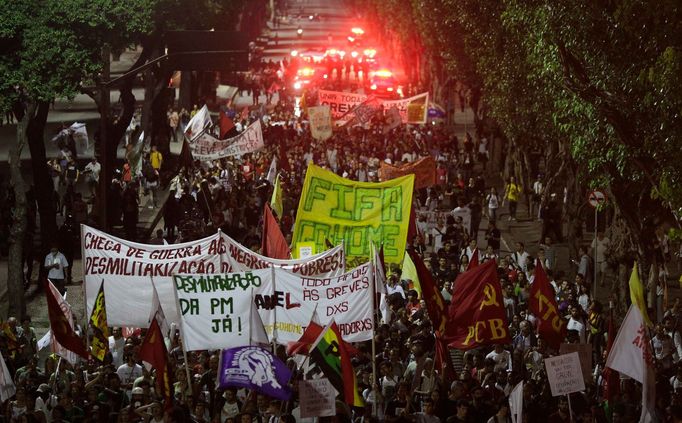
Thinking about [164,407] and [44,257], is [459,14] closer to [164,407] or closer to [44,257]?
[44,257]

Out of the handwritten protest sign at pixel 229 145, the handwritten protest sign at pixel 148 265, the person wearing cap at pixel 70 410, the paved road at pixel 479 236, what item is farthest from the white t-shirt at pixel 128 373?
the handwritten protest sign at pixel 229 145

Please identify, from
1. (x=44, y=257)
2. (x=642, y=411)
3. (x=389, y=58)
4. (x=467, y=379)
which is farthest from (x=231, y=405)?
(x=389, y=58)

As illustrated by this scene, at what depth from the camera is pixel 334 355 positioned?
49.9 feet

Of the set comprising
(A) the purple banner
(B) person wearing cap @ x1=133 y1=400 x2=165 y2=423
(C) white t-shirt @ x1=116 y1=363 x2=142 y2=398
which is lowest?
(C) white t-shirt @ x1=116 y1=363 x2=142 y2=398

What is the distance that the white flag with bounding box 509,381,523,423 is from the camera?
1491 cm

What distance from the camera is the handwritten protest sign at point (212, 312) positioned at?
53.8 ft

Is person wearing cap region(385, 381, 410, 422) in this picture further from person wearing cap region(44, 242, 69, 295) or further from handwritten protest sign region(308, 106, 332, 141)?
handwritten protest sign region(308, 106, 332, 141)

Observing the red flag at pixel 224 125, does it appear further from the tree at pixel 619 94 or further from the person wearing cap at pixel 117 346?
the person wearing cap at pixel 117 346

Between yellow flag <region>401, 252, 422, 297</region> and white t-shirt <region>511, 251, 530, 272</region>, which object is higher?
yellow flag <region>401, 252, 422, 297</region>

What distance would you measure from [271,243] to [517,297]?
449cm

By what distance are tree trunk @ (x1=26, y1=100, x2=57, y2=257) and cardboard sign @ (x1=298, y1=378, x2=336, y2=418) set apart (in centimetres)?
1601

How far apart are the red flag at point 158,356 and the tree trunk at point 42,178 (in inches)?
570

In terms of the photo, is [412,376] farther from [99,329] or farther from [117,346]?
[117,346]

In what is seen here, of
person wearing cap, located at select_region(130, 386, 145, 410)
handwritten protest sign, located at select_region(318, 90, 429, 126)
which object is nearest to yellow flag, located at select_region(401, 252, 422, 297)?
person wearing cap, located at select_region(130, 386, 145, 410)
